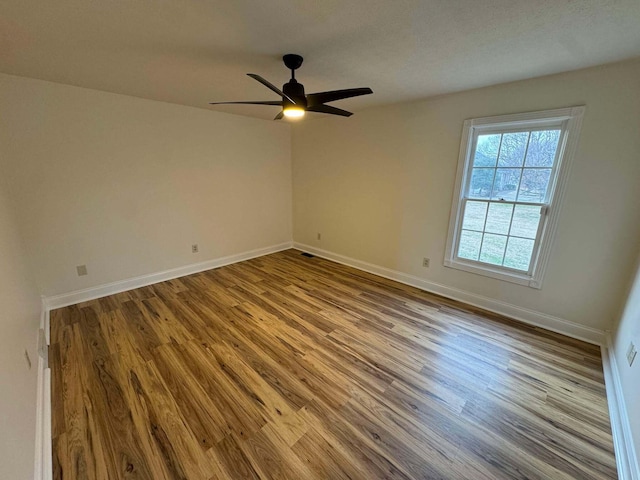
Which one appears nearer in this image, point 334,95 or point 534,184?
point 334,95

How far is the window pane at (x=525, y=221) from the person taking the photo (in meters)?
2.49

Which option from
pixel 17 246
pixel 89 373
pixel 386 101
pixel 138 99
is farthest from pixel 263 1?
pixel 17 246

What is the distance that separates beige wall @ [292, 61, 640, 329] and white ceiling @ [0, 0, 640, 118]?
0.86ft

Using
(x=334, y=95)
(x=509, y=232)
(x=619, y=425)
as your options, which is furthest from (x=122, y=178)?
(x=619, y=425)

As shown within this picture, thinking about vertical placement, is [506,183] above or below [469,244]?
above

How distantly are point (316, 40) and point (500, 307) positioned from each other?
2998 millimetres

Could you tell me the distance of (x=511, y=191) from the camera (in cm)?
259

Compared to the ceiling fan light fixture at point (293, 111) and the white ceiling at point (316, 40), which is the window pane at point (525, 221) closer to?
the white ceiling at point (316, 40)

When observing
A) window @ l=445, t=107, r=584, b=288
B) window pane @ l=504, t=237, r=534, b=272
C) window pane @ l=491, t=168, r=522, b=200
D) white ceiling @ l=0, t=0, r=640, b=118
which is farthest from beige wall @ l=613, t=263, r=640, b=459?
white ceiling @ l=0, t=0, r=640, b=118

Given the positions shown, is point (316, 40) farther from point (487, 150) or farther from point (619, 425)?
point (619, 425)

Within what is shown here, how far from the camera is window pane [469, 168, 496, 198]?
271cm

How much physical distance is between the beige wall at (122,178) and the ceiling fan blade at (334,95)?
5.98ft

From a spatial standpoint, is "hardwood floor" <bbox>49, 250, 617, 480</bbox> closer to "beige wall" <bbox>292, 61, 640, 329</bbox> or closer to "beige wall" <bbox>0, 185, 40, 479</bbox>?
"beige wall" <bbox>0, 185, 40, 479</bbox>

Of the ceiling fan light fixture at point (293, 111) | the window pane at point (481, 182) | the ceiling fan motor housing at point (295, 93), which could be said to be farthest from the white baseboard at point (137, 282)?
the window pane at point (481, 182)
